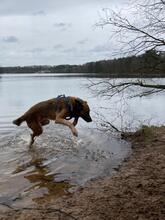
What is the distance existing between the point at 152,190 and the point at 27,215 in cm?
230

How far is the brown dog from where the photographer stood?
12.4m

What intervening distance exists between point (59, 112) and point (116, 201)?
19.3ft

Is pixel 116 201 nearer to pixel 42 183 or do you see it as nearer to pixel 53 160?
pixel 42 183

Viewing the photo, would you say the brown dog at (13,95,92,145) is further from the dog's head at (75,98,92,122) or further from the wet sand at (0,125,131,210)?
the wet sand at (0,125,131,210)

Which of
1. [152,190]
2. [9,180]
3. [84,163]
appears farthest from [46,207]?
[84,163]

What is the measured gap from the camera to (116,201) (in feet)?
23.3

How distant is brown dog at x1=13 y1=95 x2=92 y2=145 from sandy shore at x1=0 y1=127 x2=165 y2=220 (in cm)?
304

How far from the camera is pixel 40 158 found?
467 inches

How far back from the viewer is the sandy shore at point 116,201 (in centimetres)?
648

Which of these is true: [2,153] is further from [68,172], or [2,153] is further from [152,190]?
Answer: [152,190]

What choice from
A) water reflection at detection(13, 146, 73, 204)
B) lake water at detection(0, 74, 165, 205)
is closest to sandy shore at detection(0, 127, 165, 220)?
water reflection at detection(13, 146, 73, 204)

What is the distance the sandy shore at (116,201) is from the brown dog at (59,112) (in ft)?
9.98

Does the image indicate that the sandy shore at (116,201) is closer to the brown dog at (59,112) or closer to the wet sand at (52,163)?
the wet sand at (52,163)

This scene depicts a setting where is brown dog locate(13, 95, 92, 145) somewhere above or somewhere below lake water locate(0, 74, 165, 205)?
above
